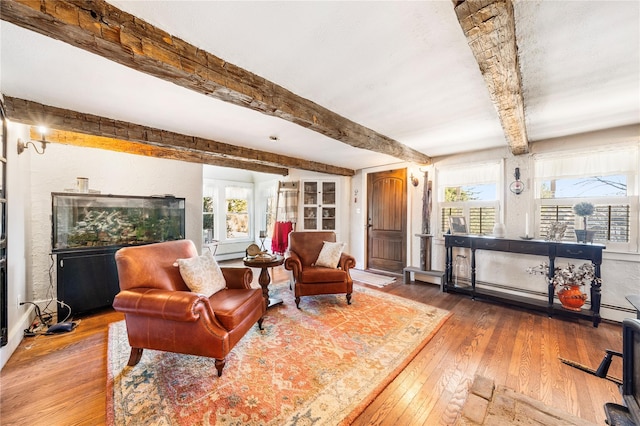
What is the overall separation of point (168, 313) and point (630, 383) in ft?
8.35

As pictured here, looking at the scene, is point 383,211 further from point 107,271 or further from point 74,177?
point 74,177

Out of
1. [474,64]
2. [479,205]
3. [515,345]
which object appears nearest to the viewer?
[474,64]

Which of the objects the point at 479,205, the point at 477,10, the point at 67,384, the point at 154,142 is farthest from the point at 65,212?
the point at 479,205

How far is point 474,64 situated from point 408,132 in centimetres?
137

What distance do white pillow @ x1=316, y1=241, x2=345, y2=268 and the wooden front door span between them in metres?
1.84

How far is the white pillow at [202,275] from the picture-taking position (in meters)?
2.15

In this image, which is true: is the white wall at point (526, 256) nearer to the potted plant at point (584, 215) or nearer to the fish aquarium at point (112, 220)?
the potted plant at point (584, 215)

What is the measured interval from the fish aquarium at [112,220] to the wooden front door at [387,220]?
11.6 ft

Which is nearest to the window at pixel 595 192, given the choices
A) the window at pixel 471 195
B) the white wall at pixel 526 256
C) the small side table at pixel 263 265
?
the white wall at pixel 526 256

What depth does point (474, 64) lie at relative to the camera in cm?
157

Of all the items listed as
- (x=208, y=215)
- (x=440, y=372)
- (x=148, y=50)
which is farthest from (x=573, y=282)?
(x=208, y=215)

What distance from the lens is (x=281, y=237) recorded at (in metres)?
5.40

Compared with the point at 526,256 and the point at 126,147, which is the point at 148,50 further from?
the point at 526,256

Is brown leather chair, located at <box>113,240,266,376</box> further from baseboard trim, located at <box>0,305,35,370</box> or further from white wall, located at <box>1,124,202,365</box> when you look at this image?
white wall, located at <box>1,124,202,365</box>
